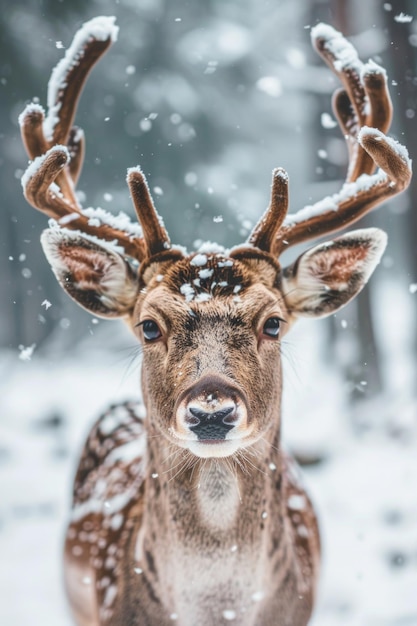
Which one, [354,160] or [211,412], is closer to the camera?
[211,412]

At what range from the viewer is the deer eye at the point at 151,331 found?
2.77 metres

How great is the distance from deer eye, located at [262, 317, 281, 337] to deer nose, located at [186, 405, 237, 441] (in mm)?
529

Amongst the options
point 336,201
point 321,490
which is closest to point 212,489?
point 336,201

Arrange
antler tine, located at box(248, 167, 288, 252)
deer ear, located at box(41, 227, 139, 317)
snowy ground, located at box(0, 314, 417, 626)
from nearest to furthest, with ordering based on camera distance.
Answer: antler tine, located at box(248, 167, 288, 252), deer ear, located at box(41, 227, 139, 317), snowy ground, located at box(0, 314, 417, 626)

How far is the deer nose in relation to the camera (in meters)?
2.29

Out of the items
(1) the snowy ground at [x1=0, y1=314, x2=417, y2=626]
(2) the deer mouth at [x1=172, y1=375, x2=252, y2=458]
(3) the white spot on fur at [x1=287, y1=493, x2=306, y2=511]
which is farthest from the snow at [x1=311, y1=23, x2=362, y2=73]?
(3) the white spot on fur at [x1=287, y1=493, x2=306, y2=511]

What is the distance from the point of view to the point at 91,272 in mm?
3115

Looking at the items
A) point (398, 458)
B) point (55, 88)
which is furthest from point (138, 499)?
point (398, 458)

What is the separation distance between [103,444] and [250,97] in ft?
32.5

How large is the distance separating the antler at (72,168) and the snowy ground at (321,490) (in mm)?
571

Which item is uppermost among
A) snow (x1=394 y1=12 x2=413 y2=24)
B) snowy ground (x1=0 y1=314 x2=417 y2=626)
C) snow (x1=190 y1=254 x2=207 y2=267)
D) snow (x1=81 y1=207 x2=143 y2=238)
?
snow (x1=394 y1=12 x2=413 y2=24)

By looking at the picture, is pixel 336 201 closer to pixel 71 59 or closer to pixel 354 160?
pixel 354 160

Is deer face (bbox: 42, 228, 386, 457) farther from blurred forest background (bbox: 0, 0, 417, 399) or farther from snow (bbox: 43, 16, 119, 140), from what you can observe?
blurred forest background (bbox: 0, 0, 417, 399)

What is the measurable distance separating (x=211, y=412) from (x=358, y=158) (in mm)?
1743
